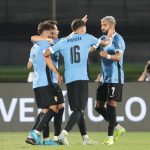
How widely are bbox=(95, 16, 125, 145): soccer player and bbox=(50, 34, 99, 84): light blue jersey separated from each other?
1.94 ft

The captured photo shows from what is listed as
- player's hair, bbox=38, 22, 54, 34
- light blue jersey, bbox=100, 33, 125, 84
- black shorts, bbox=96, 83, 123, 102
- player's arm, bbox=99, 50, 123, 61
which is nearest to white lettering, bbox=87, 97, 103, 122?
black shorts, bbox=96, 83, 123, 102

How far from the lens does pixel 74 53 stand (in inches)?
450

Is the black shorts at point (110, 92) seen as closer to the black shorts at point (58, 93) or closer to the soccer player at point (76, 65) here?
the black shorts at point (58, 93)

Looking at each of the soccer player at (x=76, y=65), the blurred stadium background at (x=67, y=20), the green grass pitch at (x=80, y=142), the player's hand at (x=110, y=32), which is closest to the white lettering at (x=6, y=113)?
the green grass pitch at (x=80, y=142)

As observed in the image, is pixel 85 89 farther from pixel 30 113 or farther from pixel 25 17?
pixel 25 17

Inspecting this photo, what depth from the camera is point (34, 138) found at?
11453 millimetres

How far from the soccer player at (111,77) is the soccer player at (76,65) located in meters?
0.61

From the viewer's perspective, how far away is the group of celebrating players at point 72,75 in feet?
37.3

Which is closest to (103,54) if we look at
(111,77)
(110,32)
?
(110,32)

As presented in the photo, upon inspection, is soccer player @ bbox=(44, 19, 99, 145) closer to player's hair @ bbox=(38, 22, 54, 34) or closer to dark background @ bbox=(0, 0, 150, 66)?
player's hair @ bbox=(38, 22, 54, 34)

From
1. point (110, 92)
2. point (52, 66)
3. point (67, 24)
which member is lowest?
point (110, 92)

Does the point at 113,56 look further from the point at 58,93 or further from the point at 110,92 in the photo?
the point at 58,93

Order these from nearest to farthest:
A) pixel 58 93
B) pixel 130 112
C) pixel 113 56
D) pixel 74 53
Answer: pixel 74 53 < pixel 58 93 < pixel 113 56 < pixel 130 112

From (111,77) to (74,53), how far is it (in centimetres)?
112
